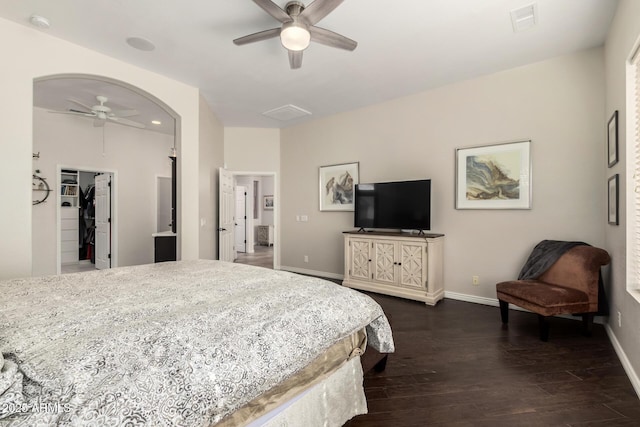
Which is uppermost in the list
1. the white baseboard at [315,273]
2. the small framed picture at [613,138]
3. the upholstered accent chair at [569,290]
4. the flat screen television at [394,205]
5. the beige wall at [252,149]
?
the beige wall at [252,149]

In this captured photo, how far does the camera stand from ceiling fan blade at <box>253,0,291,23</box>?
6.83 feet

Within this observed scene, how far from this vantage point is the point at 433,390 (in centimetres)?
194

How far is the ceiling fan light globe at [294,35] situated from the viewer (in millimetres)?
2254

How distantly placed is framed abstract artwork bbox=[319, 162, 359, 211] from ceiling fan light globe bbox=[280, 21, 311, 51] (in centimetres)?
267

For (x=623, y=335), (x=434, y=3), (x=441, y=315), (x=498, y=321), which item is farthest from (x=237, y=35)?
(x=623, y=335)

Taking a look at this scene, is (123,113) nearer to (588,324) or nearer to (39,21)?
(39,21)

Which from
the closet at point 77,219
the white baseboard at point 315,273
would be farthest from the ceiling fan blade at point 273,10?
the closet at point 77,219

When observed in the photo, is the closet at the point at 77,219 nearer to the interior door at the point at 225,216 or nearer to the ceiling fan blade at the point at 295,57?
the interior door at the point at 225,216

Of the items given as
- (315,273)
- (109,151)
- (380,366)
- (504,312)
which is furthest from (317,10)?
(109,151)

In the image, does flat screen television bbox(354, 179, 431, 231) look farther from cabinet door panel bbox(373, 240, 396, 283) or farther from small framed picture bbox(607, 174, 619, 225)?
small framed picture bbox(607, 174, 619, 225)

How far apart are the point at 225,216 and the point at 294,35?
3.64 m

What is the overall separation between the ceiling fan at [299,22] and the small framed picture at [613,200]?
2.46m

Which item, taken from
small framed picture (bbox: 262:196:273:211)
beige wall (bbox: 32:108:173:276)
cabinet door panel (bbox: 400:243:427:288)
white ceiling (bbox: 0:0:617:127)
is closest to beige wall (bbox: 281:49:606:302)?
white ceiling (bbox: 0:0:617:127)

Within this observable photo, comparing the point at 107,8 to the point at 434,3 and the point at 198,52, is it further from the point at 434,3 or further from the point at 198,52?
the point at 434,3
